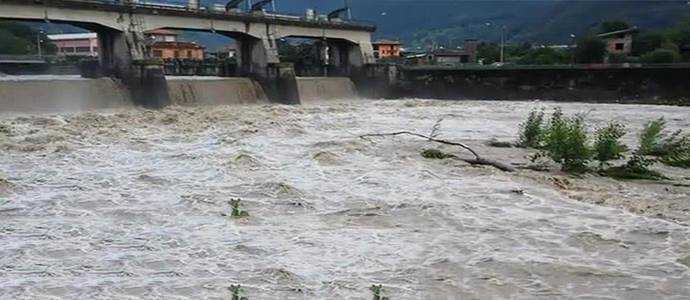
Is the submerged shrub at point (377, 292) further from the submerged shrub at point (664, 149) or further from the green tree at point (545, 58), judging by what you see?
the green tree at point (545, 58)

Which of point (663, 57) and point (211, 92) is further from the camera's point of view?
point (663, 57)

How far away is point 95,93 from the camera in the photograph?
2256cm

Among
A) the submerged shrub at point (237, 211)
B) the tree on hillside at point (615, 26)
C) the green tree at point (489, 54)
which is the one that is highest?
the tree on hillside at point (615, 26)

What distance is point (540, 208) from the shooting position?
888cm

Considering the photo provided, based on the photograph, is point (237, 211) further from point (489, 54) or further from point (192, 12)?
point (489, 54)

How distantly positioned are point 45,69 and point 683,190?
30970 mm

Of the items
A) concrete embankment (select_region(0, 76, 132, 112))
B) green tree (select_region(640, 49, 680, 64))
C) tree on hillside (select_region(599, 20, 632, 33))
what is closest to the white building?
tree on hillside (select_region(599, 20, 632, 33))

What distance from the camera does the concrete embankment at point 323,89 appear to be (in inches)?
1259

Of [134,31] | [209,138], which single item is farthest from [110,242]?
[134,31]

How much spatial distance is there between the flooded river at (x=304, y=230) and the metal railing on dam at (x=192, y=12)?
10.9 metres

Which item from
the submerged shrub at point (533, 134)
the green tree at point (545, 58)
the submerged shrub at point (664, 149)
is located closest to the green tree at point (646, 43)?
the green tree at point (545, 58)

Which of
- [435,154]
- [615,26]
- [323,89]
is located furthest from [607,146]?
[615,26]

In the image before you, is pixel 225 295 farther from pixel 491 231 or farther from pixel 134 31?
pixel 134 31

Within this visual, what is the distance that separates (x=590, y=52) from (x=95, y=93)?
3813cm
